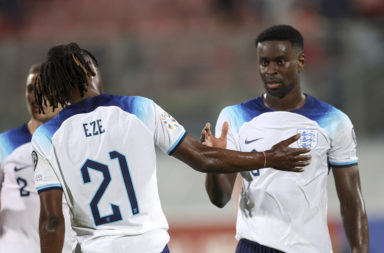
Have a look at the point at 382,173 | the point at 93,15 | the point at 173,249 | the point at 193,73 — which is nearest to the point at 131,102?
the point at 173,249

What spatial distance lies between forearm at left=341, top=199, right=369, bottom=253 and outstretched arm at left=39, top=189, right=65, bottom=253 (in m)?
1.67

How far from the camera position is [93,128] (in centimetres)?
322

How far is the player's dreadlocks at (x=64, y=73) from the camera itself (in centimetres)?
336

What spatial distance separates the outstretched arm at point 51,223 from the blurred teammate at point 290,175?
98 cm

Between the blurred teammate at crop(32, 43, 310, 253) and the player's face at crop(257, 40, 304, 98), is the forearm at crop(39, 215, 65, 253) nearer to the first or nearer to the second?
the blurred teammate at crop(32, 43, 310, 253)

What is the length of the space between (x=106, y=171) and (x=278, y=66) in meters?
1.29

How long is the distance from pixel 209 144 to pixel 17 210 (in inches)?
57.0

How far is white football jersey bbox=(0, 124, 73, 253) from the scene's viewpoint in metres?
4.17

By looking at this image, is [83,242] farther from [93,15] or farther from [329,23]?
[93,15]

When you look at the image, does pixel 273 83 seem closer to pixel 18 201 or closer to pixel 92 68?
pixel 92 68

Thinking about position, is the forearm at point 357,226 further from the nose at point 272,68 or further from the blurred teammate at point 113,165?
the nose at point 272,68

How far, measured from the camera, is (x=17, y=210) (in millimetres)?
4203

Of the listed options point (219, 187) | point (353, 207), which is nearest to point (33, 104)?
point (219, 187)

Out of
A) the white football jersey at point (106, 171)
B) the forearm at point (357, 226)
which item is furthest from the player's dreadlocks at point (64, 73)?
the forearm at point (357, 226)
